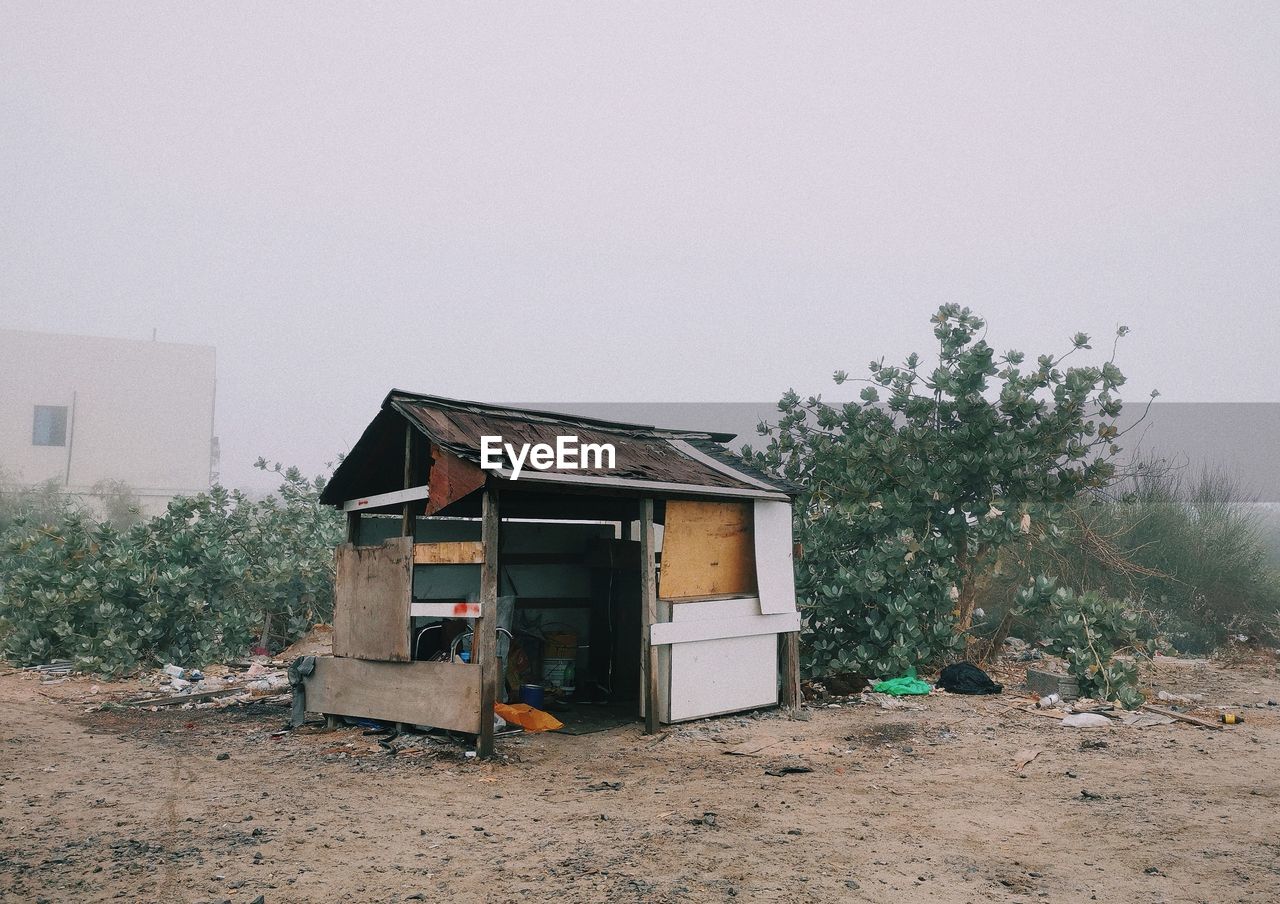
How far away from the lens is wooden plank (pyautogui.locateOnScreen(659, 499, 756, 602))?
9.24 meters

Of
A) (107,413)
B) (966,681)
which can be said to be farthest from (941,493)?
(107,413)

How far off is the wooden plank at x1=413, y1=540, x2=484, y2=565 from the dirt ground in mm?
1681

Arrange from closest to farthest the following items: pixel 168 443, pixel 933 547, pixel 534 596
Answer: pixel 534 596, pixel 933 547, pixel 168 443

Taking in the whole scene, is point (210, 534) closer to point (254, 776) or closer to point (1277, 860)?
point (254, 776)

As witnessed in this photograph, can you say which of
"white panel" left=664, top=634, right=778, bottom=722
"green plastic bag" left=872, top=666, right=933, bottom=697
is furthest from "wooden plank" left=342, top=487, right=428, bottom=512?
"green plastic bag" left=872, top=666, right=933, bottom=697

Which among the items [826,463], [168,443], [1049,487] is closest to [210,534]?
[826,463]

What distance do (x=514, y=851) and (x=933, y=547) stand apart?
345 inches

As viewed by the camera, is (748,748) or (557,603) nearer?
(748,748)

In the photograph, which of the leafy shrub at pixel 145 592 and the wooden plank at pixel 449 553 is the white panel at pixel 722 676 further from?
the leafy shrub at pixel 145 592

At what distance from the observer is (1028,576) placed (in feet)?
47.2

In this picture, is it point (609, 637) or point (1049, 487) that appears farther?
point (1049, 487)

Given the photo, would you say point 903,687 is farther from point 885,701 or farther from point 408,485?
point 408,485

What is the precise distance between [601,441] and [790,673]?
3429 millimetres

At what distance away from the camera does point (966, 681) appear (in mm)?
11141
